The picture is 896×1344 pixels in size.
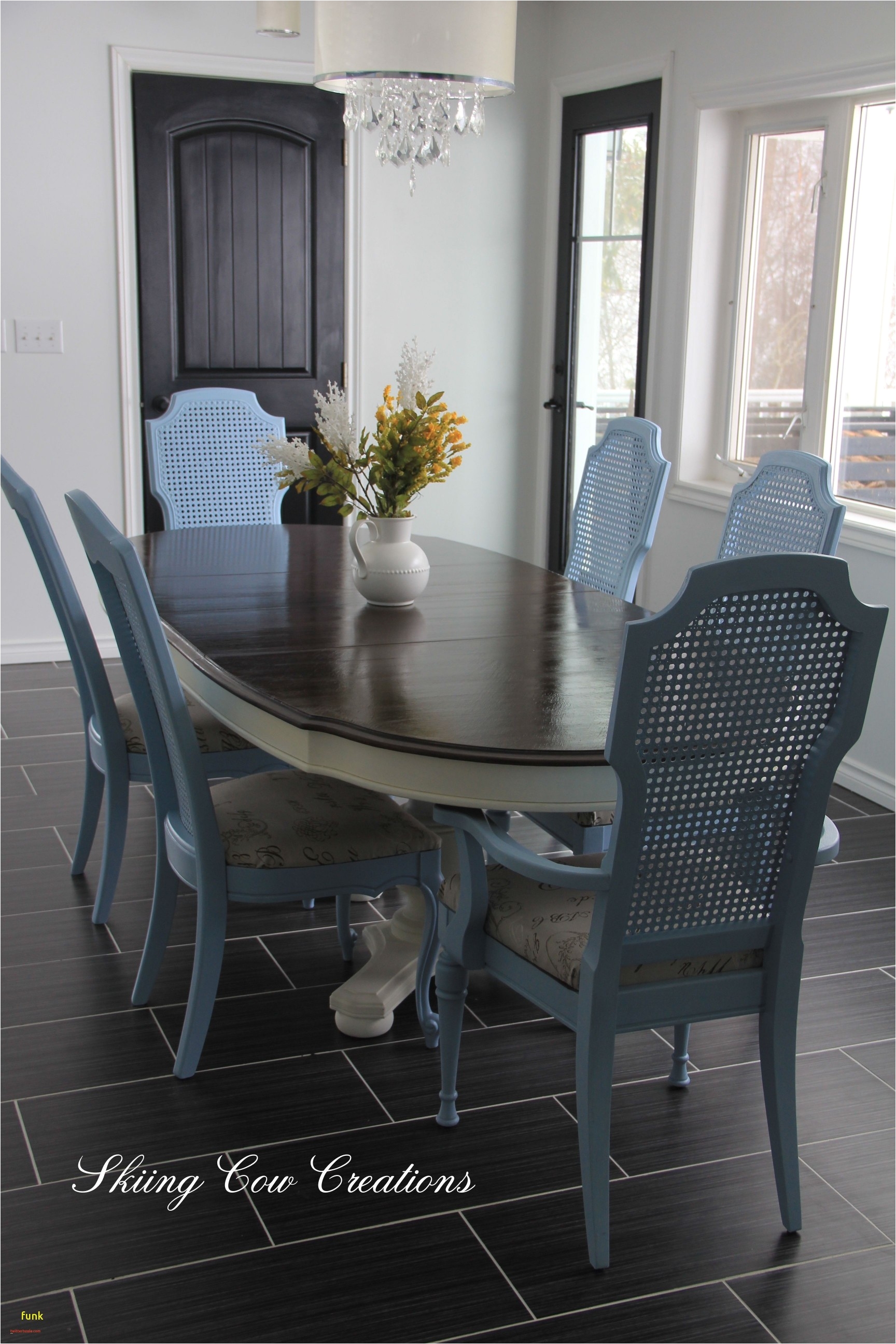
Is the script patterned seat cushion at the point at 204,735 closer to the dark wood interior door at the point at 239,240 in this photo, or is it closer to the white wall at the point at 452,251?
the white wall at the point at 452,251

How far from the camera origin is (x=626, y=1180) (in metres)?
2.10

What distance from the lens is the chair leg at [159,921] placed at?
100 inches

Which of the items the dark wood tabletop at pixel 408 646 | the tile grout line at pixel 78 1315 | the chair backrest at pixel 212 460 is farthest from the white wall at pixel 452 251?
the tile grout line at pixel 78 1315

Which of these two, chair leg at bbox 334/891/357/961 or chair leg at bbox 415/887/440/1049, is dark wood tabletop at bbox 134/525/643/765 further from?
chair leg at bbox 334/891/357/961

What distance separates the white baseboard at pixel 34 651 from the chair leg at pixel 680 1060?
10.9 feet

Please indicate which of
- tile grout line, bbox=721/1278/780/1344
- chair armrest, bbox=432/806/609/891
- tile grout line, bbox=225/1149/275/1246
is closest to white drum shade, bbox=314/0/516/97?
chair armrest, bbox=432/806/609/891

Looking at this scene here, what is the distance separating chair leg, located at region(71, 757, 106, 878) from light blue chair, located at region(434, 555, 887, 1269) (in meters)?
1.38

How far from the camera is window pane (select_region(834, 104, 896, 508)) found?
3912mm

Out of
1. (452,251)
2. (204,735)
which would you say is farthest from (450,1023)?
(452,251)

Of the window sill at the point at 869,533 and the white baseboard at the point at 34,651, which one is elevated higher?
the window sill at the point at 869,533

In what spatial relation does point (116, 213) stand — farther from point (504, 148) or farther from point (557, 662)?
point (557, 662)

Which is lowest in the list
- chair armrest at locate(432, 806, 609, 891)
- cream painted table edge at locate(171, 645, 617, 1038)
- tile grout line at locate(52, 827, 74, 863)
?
tile grout line at locate(52, 827, 74, 863)

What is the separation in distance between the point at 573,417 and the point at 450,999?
13.1 ft

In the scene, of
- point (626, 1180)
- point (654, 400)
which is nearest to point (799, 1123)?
point (626, 1180)
